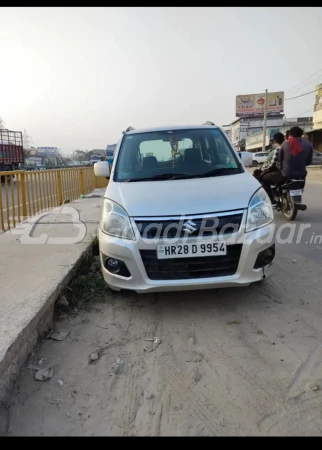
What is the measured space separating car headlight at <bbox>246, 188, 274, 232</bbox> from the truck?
1928cm

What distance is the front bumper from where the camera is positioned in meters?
2.90

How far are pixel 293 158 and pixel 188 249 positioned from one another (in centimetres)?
500

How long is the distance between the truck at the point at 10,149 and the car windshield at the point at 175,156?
58.1 feet

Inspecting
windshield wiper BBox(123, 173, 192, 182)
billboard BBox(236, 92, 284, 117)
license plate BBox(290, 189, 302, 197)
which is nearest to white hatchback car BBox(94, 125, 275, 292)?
windshield wiper BBox(123, 173, 192, 182)

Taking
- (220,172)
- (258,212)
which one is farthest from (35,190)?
(258,212)

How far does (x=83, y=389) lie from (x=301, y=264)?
132 inches

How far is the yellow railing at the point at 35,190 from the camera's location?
6727mm

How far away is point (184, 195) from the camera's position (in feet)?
10.3

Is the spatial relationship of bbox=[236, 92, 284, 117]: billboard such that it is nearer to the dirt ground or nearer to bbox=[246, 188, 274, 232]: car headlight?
bbox=[246, 188, 274, 232]: car headlight

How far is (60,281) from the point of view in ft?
11.0

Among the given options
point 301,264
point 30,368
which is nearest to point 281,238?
point 301,264

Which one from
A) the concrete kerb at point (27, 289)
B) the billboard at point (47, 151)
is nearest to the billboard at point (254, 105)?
the billboard at point (47, 151)

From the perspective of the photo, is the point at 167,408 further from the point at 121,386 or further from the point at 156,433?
the point at 121,386

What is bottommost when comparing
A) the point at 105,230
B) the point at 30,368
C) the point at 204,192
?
the point at 30,368
